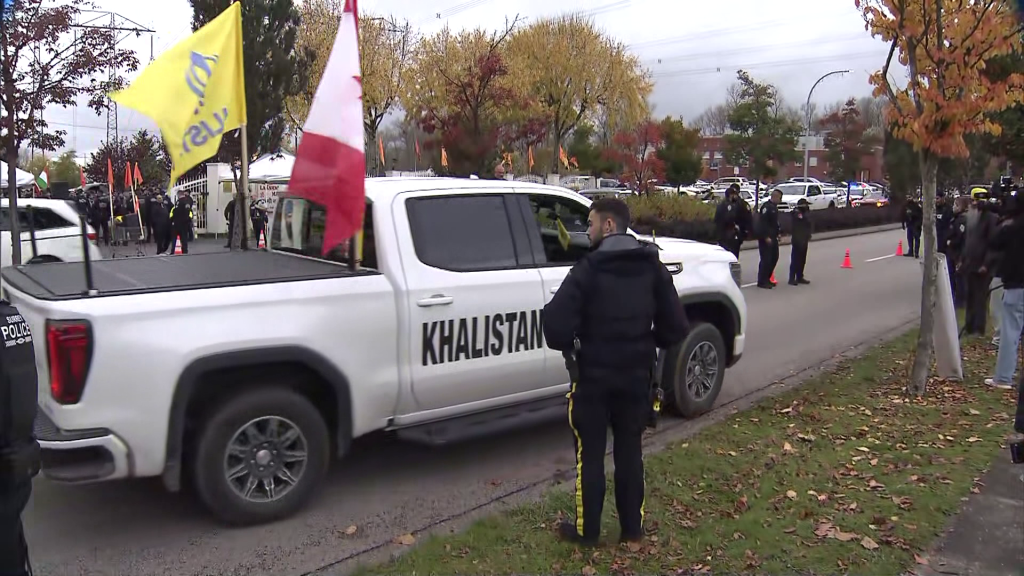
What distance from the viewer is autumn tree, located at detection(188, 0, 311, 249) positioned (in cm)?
2555

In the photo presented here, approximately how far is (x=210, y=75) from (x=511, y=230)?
2.34 meters

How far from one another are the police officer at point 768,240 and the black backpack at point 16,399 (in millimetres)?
14094

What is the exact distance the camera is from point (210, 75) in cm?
573

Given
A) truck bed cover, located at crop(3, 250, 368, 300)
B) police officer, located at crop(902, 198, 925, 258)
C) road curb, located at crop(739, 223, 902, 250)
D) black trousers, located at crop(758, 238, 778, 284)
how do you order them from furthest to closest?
1. road curb, located at crop(739, 223, 902, 250)
2. police officer, located at crop(902, 198, 925, 258)
3. black trousers, located at crop(758, 238, 778, 284)
4. truck bed cover, located at crop(3, 250, 368, 300)

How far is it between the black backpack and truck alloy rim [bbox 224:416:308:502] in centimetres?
187

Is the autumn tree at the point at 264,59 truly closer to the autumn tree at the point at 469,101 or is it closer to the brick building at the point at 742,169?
the autumn tree at the point at 469,101

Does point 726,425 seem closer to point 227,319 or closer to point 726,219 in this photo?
point 227,319

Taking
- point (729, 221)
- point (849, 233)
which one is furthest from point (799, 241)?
point (849, 233)

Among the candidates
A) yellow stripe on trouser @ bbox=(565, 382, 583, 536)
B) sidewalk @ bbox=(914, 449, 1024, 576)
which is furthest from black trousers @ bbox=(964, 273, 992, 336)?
Answer: yellow stripe on trouser @ bbox=(565, 382, 583, 536)

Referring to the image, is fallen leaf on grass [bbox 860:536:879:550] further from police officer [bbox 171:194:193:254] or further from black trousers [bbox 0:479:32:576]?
police officer [bbox 171:194:193:254]

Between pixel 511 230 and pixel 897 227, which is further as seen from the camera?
pixel 897 227

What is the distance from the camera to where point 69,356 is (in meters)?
3.91

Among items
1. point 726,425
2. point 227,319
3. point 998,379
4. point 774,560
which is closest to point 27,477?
point 227,319

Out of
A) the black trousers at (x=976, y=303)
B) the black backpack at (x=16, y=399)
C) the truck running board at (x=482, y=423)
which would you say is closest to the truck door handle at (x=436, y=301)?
the truck running board at (x=482, y=423)
